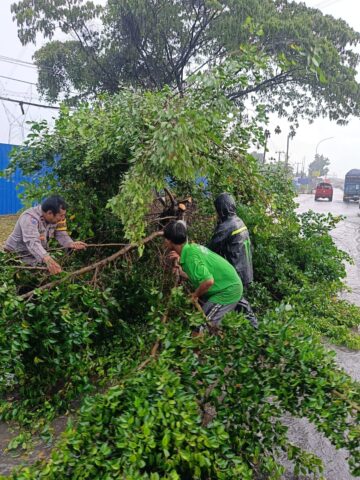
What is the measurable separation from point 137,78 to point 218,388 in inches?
733

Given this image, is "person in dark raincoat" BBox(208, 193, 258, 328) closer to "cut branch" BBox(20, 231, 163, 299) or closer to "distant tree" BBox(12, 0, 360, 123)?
"cut branch" BBox(20, 231, 163, 299)

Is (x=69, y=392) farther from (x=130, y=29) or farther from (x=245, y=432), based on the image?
(x=130, y=29)

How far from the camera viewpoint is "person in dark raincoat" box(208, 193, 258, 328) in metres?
4.50

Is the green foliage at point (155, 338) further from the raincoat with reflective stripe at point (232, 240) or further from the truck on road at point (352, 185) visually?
the truck on road at point (352, 185)

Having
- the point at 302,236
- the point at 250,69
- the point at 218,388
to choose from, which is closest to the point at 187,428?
the point at 218,388

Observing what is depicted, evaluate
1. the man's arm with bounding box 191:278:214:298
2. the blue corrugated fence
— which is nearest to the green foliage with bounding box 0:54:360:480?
the man's arm with bounding box 191:278:214:298

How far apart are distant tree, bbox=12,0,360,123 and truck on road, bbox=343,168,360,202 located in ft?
62.2

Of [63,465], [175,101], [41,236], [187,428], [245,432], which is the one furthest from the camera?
[41,236]

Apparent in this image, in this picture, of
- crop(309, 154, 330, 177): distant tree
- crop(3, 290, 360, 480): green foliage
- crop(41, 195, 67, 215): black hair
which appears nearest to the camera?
crop(3, 290, 360, 480): green foliage

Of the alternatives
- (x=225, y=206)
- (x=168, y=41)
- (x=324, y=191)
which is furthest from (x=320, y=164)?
(x=225, y=206)

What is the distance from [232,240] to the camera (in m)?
4.50

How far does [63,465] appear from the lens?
2.28 m

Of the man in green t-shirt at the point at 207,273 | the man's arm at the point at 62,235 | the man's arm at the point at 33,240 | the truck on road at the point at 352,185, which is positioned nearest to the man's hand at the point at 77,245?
the man's arm at the point at 62,235

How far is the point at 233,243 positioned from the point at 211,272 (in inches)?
35.3
